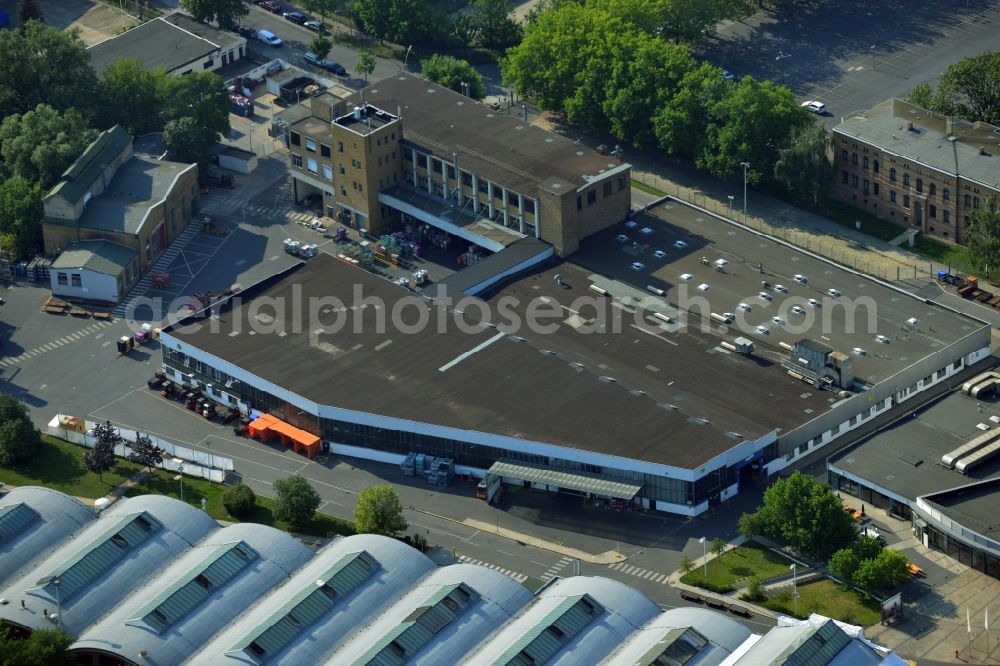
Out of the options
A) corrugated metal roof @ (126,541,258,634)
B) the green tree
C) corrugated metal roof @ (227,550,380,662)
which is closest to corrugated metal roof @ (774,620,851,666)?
corrugated metal roof @ (227,550,380,662)

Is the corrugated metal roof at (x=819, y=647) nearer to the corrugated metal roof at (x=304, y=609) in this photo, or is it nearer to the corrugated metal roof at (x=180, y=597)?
the corrugated metal roof at (x=304, y=609)

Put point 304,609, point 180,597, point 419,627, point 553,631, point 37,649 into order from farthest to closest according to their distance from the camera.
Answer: point 180,597, point 304,609, point 419,627, point 553,631, point 37,649

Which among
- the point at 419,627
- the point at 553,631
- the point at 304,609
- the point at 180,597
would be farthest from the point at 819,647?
the point at 180,597

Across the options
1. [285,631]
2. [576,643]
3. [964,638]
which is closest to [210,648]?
[285,631]

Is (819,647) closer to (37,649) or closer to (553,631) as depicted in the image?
(553,631)

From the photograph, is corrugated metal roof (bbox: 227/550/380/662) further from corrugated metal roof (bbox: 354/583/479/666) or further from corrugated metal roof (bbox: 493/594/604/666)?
corrugated metal roof (bbox: 493/594/604/666)

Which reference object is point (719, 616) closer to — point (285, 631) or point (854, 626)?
point (854, 626)
